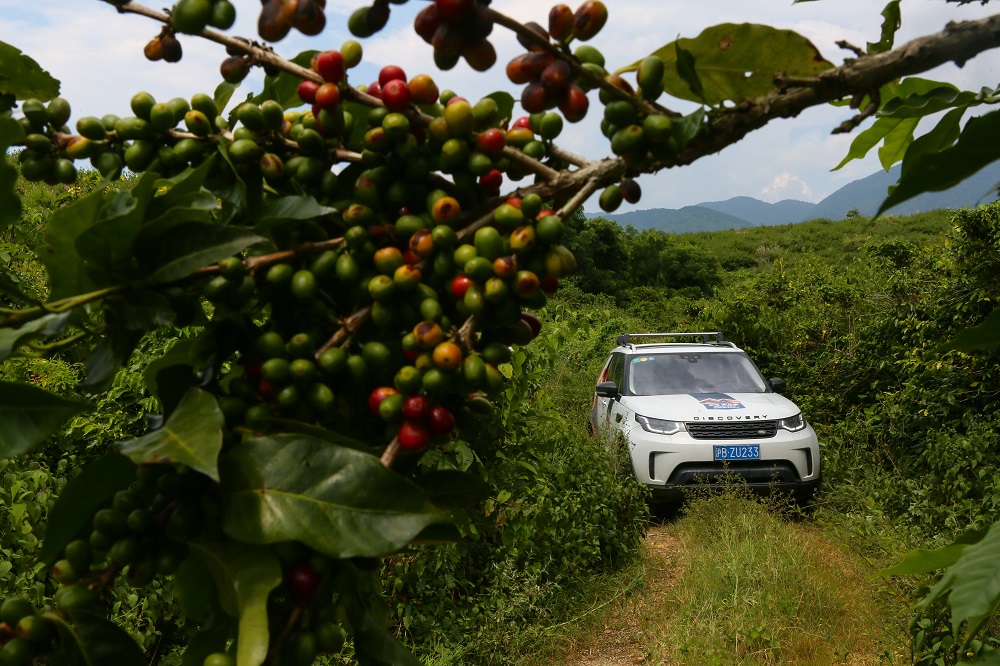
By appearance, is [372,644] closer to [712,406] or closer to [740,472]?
[740,472]

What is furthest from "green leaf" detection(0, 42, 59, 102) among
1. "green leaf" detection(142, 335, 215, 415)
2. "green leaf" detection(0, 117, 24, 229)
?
"green leaf" detection(142, 335, 215, 415)

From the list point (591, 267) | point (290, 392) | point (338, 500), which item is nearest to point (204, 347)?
point (290, 392)

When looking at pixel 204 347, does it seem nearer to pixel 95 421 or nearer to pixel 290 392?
pixel 290 392

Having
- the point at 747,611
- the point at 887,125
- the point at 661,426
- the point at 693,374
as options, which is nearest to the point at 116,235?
the point at 887,125

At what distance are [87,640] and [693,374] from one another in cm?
771

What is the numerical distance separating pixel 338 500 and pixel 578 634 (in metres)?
4.64

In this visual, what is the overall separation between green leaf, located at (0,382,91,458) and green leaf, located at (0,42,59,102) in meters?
0.40

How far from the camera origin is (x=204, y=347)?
0.88 meters

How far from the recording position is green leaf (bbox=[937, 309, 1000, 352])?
3.13 feet

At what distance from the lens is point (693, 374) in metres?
8.03

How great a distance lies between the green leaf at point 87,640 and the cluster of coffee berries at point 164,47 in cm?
63

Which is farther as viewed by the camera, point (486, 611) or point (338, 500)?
point (486, 611)

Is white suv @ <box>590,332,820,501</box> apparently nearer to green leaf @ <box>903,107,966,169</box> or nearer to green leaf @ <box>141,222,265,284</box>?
green leaf @ <box>903,107,966,169</box>

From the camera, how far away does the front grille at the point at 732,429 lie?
22.8 feet
